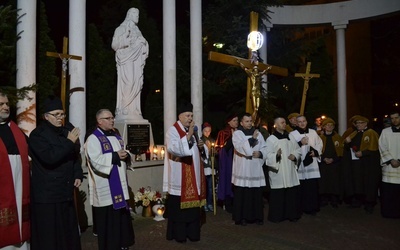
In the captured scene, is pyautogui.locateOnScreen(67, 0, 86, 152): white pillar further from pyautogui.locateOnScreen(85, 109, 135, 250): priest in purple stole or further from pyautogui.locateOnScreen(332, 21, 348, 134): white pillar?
pyautogui.locateOnScreen(332, 21, 348, 134): white pillar

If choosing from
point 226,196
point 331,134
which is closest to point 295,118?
point 331,134

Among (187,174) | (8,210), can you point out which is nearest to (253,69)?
(187,174)

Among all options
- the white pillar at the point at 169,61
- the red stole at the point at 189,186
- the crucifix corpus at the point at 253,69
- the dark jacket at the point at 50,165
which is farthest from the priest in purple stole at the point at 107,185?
the white pillar at the point at 169,61

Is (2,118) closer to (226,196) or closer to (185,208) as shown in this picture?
(185,208)

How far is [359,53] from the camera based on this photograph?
25812mm

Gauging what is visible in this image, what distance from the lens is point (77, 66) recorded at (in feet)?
31.0

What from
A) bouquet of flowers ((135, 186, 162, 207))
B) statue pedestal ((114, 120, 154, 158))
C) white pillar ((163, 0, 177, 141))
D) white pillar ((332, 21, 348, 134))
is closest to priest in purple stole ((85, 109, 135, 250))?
bouquet of flowers ((135, 186, 162, 207))

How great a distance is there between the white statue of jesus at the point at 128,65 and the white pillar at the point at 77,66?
3.47 ft

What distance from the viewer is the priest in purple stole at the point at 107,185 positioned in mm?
5570

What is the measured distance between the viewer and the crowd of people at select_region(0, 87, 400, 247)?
15.3 feet

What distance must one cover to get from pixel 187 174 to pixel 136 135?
3.76m

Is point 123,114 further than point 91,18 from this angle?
No

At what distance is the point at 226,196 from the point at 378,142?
3639mm

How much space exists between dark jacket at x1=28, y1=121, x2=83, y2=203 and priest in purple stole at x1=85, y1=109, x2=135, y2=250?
664 mm
